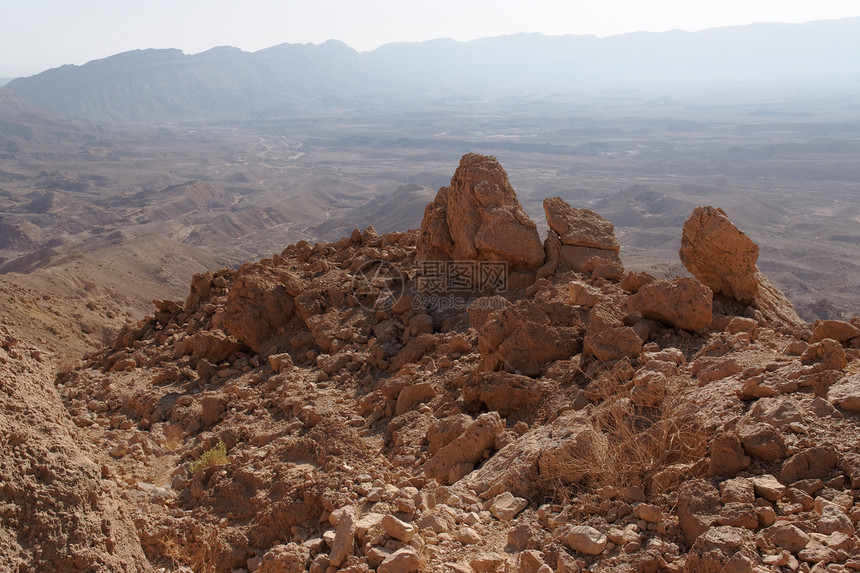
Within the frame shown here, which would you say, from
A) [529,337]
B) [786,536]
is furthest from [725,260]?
[786,536]

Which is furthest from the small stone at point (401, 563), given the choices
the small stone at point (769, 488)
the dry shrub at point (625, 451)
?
the small stone at point (769, 488)

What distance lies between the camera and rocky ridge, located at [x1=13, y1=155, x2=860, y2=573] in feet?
10.9

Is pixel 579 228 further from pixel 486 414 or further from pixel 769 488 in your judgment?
pixel 769 488

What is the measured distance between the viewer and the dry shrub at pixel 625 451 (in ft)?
12.3

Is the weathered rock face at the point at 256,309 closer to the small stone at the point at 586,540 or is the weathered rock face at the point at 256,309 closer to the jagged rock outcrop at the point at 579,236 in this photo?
the jagged rock outcrop at the point at 579,236

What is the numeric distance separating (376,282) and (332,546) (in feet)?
19.1

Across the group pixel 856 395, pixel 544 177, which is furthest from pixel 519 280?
pixel 544 177

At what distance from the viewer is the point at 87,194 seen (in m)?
76.2

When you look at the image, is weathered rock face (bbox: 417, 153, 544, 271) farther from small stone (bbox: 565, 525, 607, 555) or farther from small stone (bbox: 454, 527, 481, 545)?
small stone (bbox: 565, 525, 607, 555)

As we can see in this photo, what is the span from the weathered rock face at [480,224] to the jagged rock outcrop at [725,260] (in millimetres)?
2032

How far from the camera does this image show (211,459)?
5551 millimetres

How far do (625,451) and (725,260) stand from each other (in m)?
3.76

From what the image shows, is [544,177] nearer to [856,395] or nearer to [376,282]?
[376,282]

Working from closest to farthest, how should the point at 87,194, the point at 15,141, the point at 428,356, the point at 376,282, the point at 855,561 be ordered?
1. the point at 855,561
2. the point at 428,356
3. the point at 376,282
4. the point at 87,194
5. the point at 15,141
